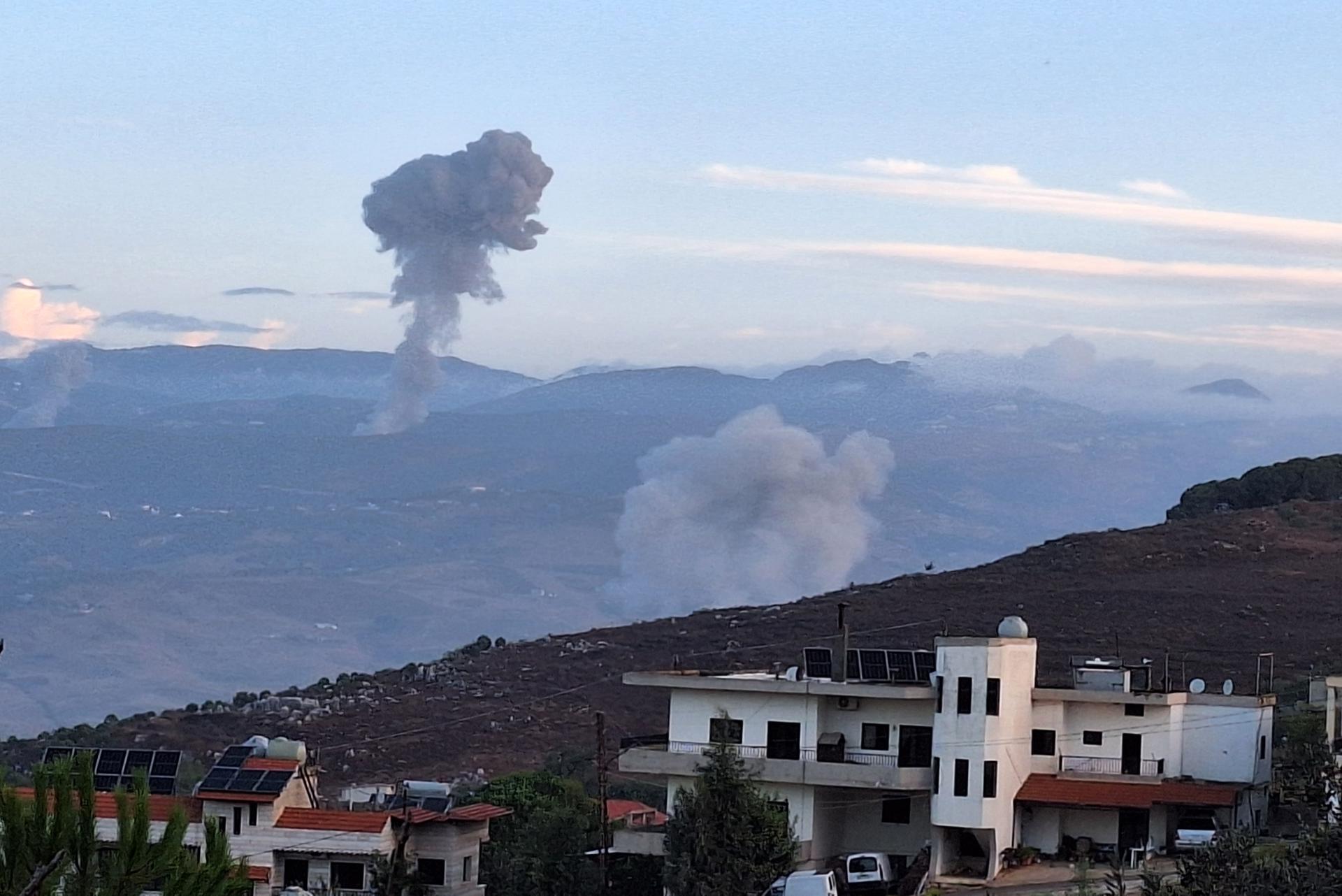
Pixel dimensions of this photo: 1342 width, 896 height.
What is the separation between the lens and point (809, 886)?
4222 cm

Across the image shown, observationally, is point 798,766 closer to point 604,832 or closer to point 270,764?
point 604,832

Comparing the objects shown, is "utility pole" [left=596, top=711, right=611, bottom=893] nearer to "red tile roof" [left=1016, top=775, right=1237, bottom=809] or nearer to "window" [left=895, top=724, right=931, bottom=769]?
"window" [left=895, top=724, right=931, bottom=769]

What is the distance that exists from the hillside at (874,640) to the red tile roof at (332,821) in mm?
31346

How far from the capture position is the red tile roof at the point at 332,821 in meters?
44.9

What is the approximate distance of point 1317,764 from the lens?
37094mm

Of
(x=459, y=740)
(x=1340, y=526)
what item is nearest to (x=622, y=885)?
(x=459, y=740)

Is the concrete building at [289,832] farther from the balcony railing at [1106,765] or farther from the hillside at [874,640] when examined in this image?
the hillside at [874,640]

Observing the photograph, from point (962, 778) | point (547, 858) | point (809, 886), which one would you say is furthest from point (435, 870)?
point (962, 778)

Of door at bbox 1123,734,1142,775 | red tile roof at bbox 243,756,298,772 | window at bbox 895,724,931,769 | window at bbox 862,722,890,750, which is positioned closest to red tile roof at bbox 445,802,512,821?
red tile roof at bbox 243,756,298,772

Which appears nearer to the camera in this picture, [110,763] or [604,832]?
[604,832]

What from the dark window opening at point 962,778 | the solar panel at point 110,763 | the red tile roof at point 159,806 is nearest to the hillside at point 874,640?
the solar panel at point 110,763

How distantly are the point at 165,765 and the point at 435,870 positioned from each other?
593cm

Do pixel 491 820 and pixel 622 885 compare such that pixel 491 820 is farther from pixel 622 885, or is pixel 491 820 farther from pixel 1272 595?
pixel 1272 595

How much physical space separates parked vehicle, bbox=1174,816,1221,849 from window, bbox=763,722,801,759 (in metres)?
7.92
